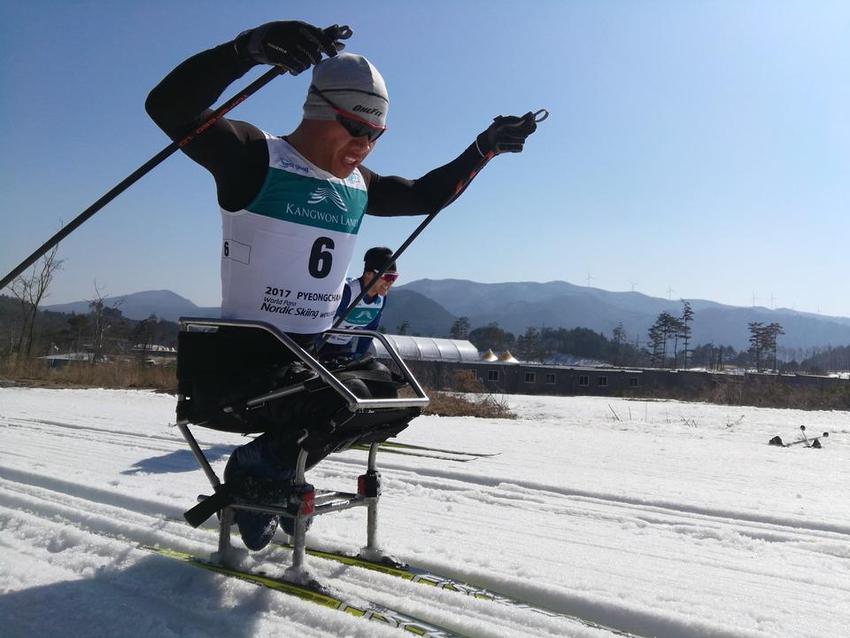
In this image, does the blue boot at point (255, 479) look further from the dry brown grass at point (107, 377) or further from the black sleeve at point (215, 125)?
the dry brown grass at point (107, 377)

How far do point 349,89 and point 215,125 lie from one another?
537mm

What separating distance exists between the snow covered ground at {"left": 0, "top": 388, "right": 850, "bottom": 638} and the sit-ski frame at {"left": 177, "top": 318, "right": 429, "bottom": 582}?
0.17 meters

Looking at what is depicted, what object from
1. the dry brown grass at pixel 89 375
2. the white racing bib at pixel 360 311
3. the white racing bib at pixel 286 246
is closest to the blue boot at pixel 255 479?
the white racing bib at pixel 286 246

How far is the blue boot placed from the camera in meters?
2.53

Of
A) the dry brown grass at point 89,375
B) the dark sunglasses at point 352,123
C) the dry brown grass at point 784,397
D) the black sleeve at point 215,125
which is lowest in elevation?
the dry brown grass at point 89,375

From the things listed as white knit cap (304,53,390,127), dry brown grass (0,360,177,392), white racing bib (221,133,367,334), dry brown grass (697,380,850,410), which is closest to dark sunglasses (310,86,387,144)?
white knit cap (304,53,390,127)

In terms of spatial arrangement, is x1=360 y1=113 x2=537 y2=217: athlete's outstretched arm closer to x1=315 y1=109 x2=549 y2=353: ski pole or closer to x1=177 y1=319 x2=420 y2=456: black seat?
x1=315 y1=109 x2=549 y2=353: ski pole

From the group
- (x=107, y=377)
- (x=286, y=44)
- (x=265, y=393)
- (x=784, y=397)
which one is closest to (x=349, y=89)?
(x=286, y=44)

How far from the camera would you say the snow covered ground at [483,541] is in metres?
2.21

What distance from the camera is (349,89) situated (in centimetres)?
265

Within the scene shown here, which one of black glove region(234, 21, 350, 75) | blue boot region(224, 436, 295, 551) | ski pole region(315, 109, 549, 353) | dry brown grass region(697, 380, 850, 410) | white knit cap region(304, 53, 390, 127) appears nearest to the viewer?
black glove region(234, 21, 350, 75)

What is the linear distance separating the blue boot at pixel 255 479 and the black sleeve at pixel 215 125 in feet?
3.11

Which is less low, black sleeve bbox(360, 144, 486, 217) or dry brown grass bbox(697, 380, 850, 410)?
black sleeve bbox(360, 144, 486, 217)

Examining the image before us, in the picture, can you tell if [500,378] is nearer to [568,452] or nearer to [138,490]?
[568,452]
